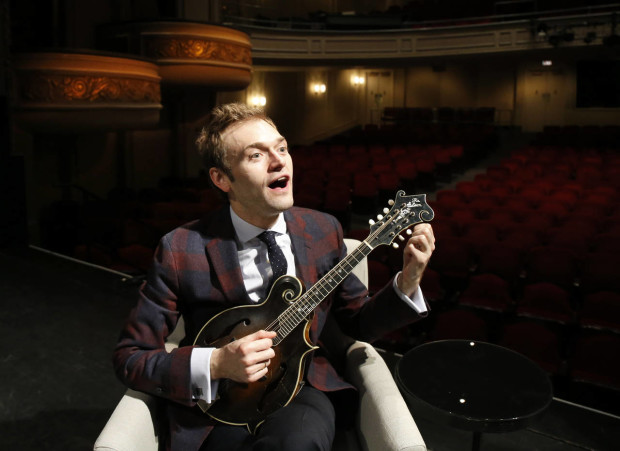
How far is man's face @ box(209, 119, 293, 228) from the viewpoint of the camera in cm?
136

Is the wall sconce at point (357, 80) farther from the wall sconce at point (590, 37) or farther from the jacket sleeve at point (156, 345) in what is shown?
the jacket sleeve at point (156, 345)

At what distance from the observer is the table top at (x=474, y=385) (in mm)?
1255

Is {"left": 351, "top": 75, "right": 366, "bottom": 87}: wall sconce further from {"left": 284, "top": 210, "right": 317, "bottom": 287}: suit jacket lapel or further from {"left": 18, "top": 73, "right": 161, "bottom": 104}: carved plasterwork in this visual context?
{"left": 284, "top": 210, "right": 317, "bottom": 287}: suit jacket lapel

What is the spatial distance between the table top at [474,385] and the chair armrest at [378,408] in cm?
4

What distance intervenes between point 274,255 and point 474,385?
0.55 meters

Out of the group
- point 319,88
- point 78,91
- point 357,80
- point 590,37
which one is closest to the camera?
point 78,91

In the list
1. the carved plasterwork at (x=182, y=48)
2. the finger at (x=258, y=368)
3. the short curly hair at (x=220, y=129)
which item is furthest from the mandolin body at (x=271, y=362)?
the carved plasterwork at (x=182, y=48)

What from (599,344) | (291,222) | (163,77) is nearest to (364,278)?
(291,222)

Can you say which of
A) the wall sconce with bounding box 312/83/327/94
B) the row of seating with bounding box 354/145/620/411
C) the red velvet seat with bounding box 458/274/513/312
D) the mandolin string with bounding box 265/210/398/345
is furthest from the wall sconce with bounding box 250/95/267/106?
the mandolin string with bounding box 265/210/398/345

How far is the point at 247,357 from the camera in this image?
1176 millimetres

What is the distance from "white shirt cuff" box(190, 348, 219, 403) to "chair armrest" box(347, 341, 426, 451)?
370 millimetres

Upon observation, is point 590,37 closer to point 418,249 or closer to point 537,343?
point 537,343

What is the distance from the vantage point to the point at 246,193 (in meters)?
1.38

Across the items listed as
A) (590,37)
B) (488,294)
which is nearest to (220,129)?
(488,294)
